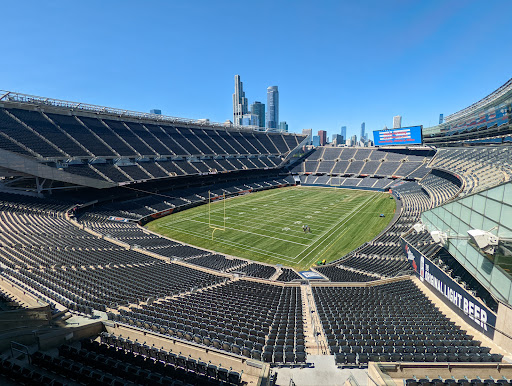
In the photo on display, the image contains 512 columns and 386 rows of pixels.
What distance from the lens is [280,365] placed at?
8.27 metres

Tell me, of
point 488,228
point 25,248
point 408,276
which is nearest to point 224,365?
point 488,228

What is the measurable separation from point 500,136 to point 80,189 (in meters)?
80.0

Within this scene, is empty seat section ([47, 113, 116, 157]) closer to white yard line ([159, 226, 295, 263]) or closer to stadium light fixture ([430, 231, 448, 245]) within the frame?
white yard line ([159, 226, 295, 263])

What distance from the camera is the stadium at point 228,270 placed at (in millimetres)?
7988

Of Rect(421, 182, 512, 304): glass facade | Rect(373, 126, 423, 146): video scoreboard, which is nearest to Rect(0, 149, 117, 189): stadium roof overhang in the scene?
Rect(421, 182, 512, 304): glass facade

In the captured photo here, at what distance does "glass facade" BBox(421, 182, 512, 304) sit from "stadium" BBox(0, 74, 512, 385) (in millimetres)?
82

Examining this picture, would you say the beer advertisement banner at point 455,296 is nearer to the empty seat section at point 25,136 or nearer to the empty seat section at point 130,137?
the empty seat section at point 25,136

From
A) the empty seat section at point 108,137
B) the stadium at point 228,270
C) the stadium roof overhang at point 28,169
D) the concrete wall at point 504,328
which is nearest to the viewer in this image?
the stadium at point 228,270

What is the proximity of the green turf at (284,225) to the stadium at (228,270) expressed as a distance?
36 cm

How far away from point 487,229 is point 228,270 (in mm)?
18436

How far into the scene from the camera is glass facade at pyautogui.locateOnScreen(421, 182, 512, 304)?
1025 centimetres

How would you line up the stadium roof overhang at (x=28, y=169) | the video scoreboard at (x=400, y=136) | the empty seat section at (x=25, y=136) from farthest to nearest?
the video scoreboard at (x=400, y=136)
the empty seat section at (x=25, y=136)
the stadium roof overhang at (x=28, y=169)

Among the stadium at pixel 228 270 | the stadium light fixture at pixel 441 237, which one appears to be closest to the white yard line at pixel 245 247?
the stadium at pixel 228 270

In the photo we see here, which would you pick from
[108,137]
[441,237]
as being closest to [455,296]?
[441,237]
